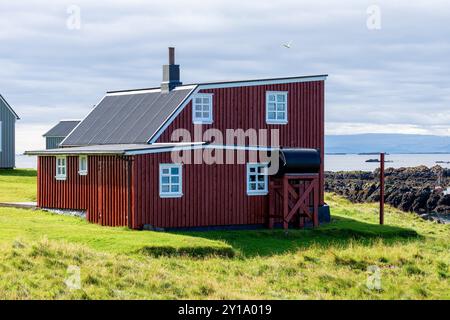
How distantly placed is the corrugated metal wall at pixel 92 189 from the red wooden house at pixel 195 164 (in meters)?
0.04

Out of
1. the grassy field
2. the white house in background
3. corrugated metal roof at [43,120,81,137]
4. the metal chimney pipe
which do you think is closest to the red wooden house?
the metal chimney pipe

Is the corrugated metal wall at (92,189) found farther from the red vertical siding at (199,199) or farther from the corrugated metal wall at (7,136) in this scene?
the corrugated metal wall at (7,136)

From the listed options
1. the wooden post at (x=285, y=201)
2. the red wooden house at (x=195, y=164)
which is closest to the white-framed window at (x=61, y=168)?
the red wooden house at (x=195, y=164)

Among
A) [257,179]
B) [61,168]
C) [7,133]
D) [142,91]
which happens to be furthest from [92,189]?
[7,133]

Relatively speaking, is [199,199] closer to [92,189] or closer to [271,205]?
[271,205]

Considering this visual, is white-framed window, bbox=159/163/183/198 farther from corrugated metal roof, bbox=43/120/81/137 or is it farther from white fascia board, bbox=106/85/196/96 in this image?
corrugated metal roof, bbox=43/120/81/137

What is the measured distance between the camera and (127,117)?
138ft

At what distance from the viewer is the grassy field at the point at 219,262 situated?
866 inches

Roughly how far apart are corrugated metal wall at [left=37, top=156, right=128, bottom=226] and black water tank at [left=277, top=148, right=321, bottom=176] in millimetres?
6712

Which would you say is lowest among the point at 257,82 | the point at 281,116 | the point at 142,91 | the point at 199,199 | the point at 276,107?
the point at 199,199

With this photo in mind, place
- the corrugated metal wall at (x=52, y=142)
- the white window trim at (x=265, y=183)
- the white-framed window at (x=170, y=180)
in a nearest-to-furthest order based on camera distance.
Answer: the white-framed window at (x=170, y=180) < the white window trim at (x=265, y=183) < the corrugated metal wall at (x=52, y=142)

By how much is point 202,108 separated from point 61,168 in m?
7.03
